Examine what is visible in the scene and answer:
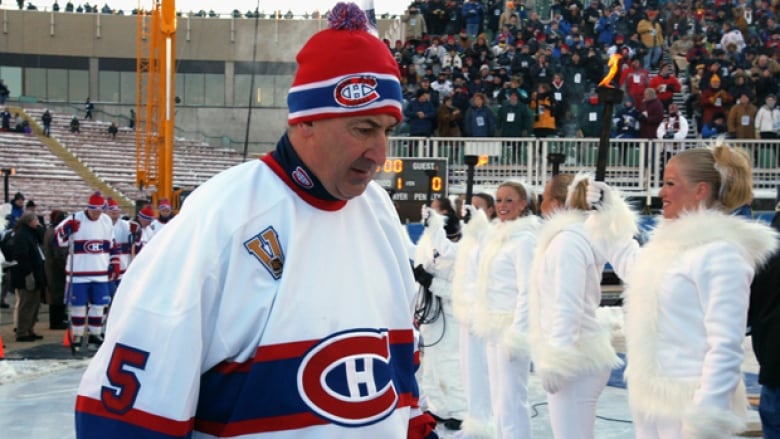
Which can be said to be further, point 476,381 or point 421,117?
point 421,117

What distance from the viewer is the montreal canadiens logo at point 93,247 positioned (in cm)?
1295

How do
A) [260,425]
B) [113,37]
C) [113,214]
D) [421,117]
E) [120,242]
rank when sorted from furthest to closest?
[113,37] → [421,117] → [120,242] → [113,214] → [260,425]

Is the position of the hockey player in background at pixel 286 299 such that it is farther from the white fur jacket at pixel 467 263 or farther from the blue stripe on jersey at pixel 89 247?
the blue stripe on jersey at pixel 89 247

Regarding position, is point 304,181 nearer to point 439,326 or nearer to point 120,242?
point 439,326

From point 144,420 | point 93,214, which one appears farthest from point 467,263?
point 93,214

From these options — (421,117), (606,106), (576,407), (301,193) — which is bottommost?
(576,407)

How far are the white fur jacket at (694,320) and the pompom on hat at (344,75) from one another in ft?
6.14

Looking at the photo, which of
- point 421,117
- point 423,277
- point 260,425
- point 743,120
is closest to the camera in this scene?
point 260,425

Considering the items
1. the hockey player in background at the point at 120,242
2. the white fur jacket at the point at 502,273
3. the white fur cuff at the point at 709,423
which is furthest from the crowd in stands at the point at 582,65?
the white fur cuff at the point at 709,423

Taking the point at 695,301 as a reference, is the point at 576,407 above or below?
below

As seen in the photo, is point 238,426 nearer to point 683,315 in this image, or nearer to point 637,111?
point 683,315

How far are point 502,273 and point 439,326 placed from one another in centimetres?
199

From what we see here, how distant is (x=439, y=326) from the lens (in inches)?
348

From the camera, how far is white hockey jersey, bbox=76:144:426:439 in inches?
85.3
